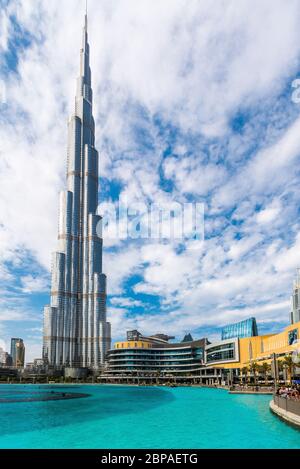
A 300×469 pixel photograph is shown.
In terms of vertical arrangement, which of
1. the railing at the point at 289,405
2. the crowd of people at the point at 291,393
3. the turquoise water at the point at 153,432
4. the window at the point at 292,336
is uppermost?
the window at the point at 292,336

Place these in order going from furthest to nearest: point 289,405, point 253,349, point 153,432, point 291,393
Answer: point 253,349, point 291,393, point 289,405, point 153,432

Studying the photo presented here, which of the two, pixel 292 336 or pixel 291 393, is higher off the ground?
pixel 292 336

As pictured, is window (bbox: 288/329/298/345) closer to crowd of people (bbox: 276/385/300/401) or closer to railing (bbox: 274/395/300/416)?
crowd of people (bbox: 276/385/300/401)

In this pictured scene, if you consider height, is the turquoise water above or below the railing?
below

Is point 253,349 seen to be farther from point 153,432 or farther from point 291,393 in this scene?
point 153,432

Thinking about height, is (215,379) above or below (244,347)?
below

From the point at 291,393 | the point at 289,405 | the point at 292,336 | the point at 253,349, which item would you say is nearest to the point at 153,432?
the point at 289,405

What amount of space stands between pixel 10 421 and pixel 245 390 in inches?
2541

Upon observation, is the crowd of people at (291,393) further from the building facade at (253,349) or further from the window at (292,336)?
the window at (292,336)

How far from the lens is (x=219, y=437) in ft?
130

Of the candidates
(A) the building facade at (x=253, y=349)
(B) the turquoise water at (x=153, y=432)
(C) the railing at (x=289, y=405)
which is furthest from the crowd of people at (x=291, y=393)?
(A) the building facade at (x=253, y=349)

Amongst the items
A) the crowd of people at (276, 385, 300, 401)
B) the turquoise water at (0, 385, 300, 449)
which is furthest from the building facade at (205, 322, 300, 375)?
the turquoise water at (0, 385, 300, 449)
